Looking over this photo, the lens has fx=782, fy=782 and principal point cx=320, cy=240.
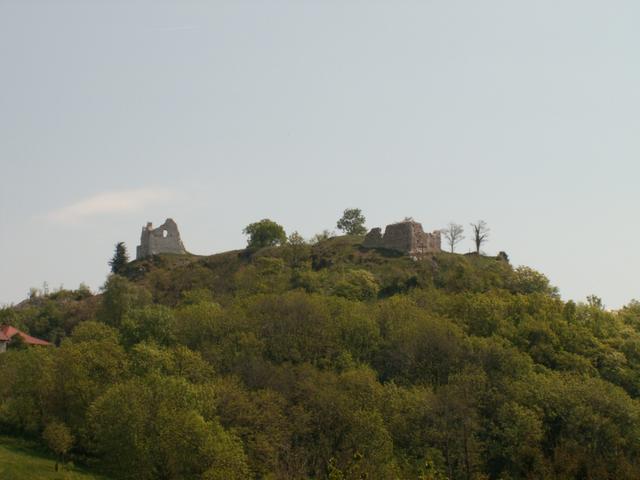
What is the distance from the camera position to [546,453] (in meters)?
52.5

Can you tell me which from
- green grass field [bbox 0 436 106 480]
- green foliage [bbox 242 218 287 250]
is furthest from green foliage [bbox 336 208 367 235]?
green grass field [bbox 0 436 106 480]

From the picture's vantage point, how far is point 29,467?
48625mm

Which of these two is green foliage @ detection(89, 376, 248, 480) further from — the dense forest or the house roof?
the house roof

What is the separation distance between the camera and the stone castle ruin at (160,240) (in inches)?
5089

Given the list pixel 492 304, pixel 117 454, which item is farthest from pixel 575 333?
pixel 117 454

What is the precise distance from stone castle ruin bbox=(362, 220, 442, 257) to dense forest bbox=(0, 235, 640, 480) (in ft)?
61.6

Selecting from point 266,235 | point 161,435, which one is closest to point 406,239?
point 266,235

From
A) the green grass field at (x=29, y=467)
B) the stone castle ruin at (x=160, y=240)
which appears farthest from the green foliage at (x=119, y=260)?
the green grass field at (x=29, y=467)

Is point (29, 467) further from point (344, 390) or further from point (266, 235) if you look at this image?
point (266, 235)

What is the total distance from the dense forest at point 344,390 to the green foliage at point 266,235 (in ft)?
125

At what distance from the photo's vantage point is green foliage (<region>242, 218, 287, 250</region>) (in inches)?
4759

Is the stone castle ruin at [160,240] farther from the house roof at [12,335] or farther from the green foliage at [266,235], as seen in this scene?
the house roof at [12,335]

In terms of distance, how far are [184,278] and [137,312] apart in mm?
42509

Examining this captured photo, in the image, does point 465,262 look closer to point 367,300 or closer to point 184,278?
point 367,300
